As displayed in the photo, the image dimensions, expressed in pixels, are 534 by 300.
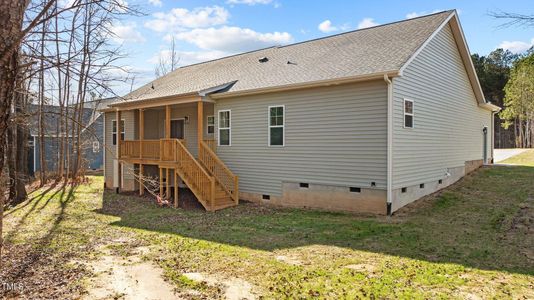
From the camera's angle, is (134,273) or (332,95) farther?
(332,95)

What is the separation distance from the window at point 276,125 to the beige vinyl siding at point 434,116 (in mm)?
3652

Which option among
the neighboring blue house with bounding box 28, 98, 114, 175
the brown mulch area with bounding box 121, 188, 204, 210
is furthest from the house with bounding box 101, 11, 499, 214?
the neighboring blue house with bounding box 28, 98, 114, 175

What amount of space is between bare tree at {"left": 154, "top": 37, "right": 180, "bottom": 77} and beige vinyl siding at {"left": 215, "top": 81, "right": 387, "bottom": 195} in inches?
970

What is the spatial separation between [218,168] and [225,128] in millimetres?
1556

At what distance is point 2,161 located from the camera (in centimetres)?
411

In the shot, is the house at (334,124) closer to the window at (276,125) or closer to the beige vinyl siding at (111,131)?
the window at (276,125)

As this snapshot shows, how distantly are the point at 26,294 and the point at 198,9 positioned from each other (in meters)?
6.73

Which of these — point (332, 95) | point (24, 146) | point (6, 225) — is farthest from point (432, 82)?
point (24, 146)

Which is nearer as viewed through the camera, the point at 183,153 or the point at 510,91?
the point at 183,153

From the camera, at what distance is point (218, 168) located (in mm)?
13102

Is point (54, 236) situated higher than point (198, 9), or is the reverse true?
→ point (198, 9)

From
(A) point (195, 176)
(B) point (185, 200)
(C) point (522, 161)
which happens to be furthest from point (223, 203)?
(C) point (522, 161)

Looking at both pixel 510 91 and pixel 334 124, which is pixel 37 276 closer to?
pixel 334 124

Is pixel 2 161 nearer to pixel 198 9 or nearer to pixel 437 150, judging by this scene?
pixel 198 9
